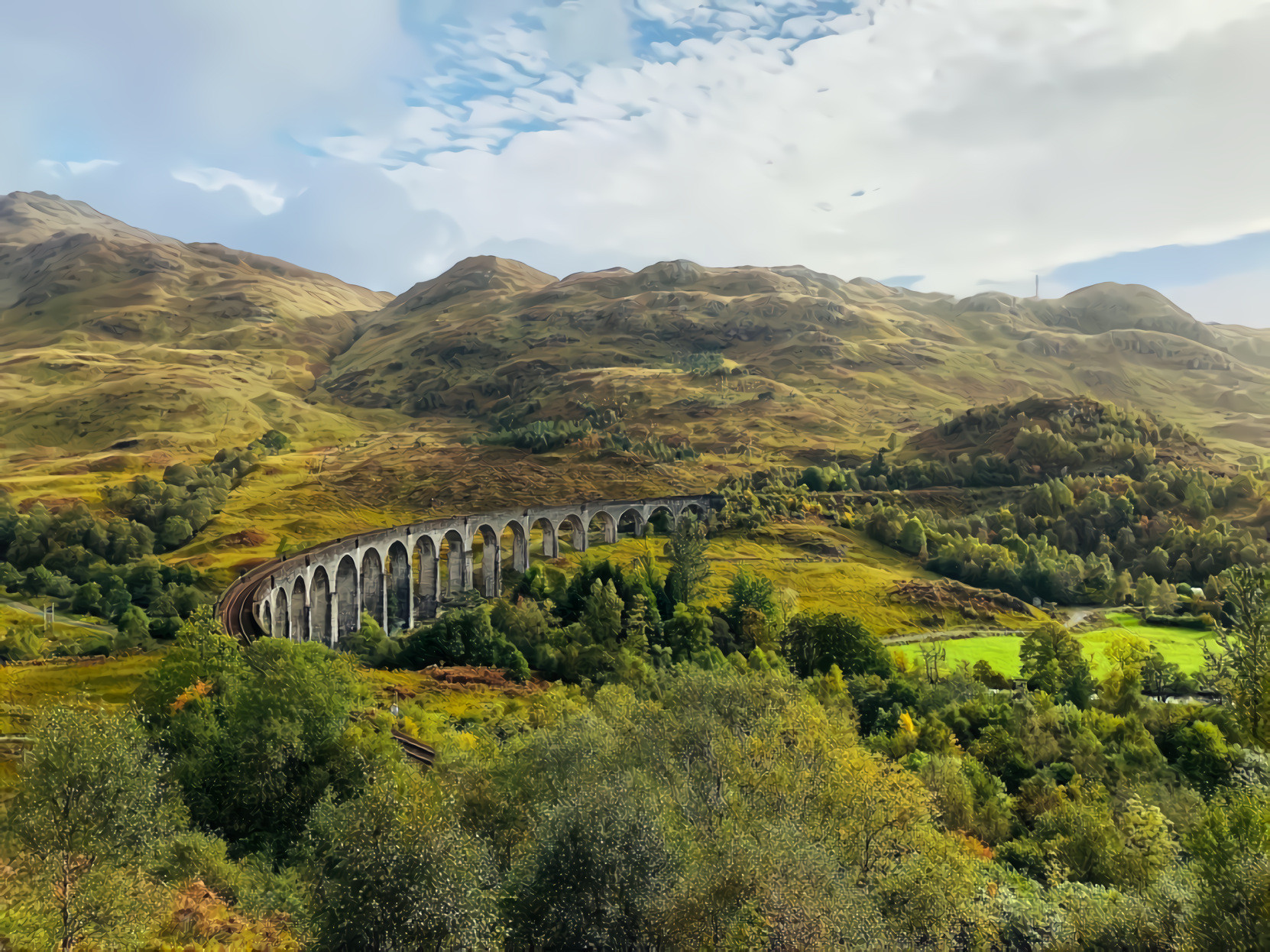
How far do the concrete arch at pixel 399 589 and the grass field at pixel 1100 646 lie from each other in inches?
2156

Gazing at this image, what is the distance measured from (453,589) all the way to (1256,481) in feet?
441

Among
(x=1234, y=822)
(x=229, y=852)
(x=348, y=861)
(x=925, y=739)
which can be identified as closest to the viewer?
(x=348, y=861)

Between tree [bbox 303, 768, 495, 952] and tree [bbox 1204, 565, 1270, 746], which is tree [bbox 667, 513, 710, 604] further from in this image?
tree [bbox 303, 768, 495, 952]

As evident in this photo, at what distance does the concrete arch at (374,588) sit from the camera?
78.3 m

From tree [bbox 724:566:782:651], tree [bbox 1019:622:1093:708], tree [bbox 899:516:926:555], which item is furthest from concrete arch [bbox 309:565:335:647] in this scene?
tree [bbox 899:516:926:555]

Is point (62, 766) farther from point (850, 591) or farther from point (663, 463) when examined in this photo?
point (663, 463)

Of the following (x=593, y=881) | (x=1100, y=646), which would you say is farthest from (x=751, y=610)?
(x=593, y=881)

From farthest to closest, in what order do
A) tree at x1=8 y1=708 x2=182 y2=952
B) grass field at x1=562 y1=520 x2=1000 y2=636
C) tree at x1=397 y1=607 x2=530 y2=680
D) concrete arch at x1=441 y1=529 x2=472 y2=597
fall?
concrete arch at x1=441 y1=529 x2=472 y2=597 → grass field at x1=562 y1=520 x2=1000 y2=636 → tree at x1=397 y1=607 x2=530 y2=680 → tree at x1=8 y1=708 x2=182 y2=952

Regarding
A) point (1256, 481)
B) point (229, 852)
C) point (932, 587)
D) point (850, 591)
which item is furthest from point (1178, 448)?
point (229, 852)

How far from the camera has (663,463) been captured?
16662cm

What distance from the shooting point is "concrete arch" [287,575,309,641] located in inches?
2445

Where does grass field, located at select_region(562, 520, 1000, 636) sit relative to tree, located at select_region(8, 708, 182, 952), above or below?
below

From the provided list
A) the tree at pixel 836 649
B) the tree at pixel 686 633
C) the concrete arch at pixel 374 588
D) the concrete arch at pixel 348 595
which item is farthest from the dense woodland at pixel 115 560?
the tree at pixel 836 649

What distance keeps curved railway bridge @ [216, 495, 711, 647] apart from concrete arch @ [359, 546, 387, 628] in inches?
Result: 3.2
